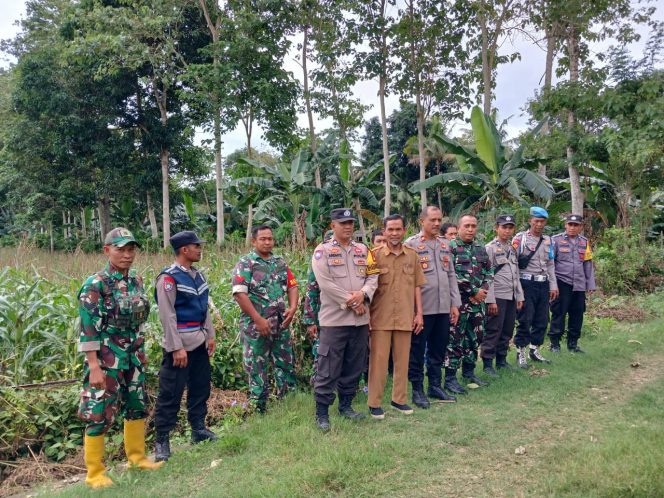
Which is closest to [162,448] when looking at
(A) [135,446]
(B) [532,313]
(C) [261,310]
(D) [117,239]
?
(A) [135,446]

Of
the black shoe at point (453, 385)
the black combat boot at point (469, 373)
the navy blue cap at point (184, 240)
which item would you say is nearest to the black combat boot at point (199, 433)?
the navy blue cap at point (184, 240)

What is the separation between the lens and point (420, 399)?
15.1 ft

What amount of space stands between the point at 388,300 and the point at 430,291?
0.55 m

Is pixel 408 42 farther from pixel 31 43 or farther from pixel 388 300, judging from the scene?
pixel 31 43

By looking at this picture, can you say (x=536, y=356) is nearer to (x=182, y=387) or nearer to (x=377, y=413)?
(x=377, y=413)

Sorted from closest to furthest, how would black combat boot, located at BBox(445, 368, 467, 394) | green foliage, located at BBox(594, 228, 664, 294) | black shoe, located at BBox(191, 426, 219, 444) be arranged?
black shoe, located at BBox(191, 426, 219, 444) → black combat boot, located at BBox(445, 368, 467, 394) → green foliage, located at BBox(594, 228, 664, 294)

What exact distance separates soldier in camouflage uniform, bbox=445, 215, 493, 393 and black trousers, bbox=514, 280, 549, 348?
0.89m

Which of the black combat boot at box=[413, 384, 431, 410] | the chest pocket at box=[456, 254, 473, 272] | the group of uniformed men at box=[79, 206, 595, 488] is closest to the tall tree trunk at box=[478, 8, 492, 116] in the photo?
the group of uniformed men at box=[79, 206, 595, 488]

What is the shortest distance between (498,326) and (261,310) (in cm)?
264

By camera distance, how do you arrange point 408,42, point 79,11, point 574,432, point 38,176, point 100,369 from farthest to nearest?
point 38,176, point 79,11, point 408,42, point 574,432, point 100,369

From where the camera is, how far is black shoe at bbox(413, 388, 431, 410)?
4559 millimetres

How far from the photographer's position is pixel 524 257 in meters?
5.95

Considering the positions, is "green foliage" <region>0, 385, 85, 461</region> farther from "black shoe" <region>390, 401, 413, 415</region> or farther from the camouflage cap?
"black shoe" <region>390, 401, 413, 415</region>

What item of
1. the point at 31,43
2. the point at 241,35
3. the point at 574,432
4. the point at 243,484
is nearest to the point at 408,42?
the point at 241,35
